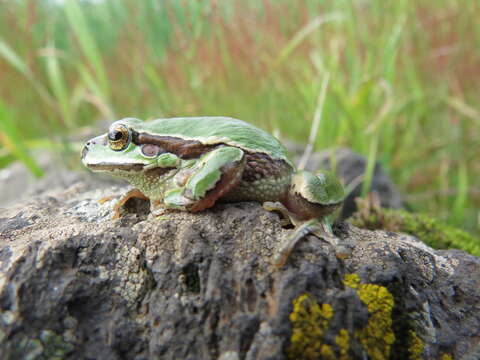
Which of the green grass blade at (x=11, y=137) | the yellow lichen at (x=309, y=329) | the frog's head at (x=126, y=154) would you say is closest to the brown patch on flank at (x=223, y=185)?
A: the frog's head at (x=126, y=154)

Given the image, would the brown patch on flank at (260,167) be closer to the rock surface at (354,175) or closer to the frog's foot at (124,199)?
the frog's foot at (124,199)

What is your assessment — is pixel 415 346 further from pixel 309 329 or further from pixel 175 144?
pixel 175 144

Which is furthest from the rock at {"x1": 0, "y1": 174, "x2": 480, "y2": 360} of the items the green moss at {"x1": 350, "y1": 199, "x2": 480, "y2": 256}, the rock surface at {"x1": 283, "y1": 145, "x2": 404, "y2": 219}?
the rock surface at {"x1": 283, "y1": 145, "x2": 404, "y2": 219}

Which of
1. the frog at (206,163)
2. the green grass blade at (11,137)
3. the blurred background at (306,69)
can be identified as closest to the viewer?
the frog at (206,163)

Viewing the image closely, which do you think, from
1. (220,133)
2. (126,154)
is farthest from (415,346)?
(126,154)

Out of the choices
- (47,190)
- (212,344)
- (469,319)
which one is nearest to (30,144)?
(47,190)

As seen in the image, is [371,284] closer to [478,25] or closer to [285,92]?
[285,92]

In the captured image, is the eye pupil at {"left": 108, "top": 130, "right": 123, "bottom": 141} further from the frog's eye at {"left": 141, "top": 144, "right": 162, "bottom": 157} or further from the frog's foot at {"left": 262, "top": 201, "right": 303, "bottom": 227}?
the frog's foot at {"left": 262, "top": 201, "right": 303, "bottom": 227}
